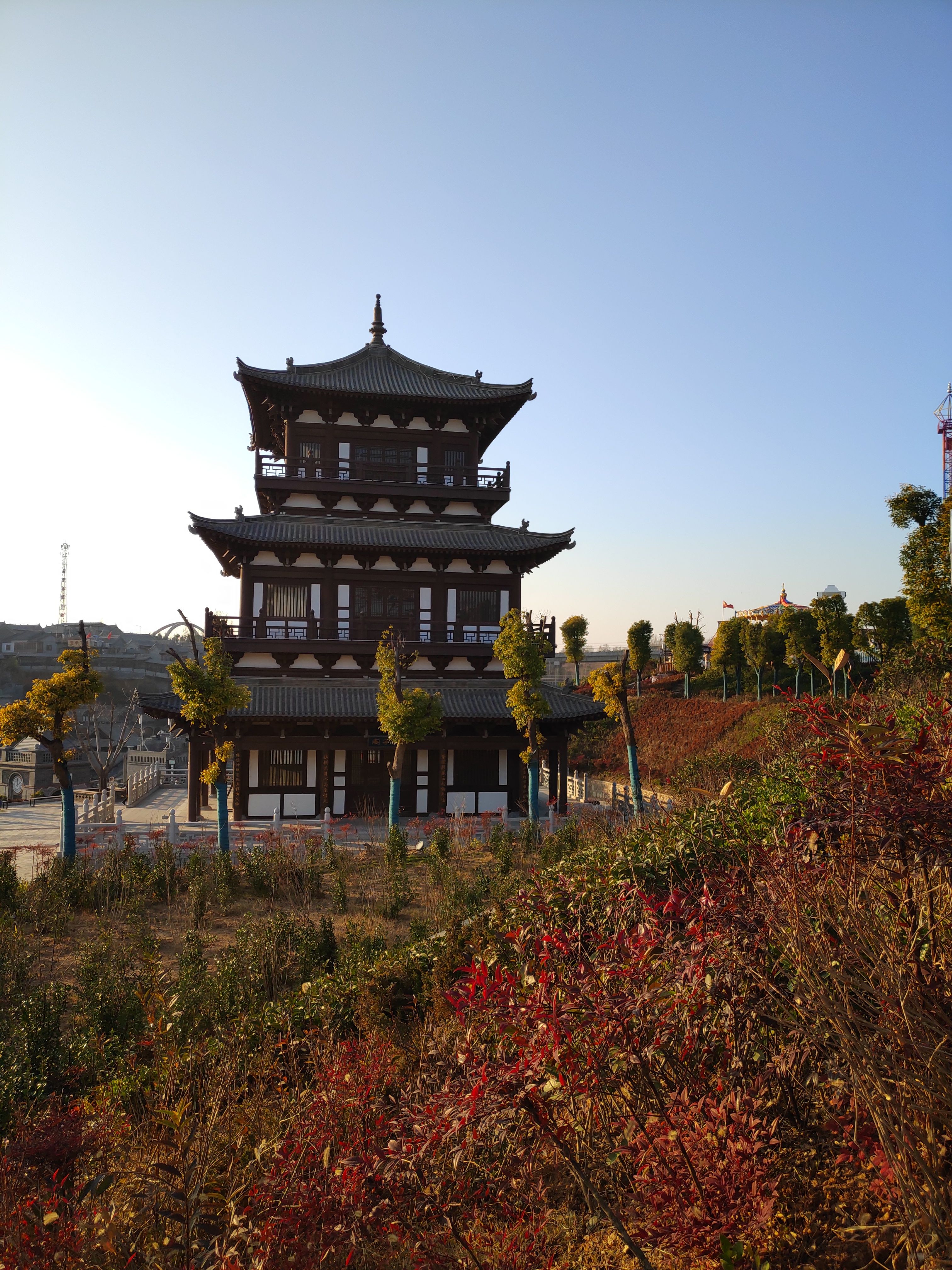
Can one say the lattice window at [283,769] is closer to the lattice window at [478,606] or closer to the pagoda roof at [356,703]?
the pagoda roof at [356,703]

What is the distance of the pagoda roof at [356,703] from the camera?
62.2 ft

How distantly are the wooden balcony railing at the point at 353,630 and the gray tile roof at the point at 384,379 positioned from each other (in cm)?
706

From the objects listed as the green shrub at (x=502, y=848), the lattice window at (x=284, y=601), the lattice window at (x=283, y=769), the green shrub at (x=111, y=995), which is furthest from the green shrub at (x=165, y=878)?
the lattice window at (x=284, y=601)

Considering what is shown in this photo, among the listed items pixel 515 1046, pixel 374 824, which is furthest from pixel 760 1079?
pixel 374 824

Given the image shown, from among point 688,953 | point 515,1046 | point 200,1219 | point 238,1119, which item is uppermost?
point 688,953

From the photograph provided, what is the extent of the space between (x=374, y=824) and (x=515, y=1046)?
15618 mm

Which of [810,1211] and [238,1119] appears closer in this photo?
[810,1211]

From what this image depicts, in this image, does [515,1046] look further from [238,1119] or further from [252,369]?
[252,369]

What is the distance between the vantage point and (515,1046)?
145 inches

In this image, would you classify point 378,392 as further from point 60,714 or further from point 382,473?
point 60,714

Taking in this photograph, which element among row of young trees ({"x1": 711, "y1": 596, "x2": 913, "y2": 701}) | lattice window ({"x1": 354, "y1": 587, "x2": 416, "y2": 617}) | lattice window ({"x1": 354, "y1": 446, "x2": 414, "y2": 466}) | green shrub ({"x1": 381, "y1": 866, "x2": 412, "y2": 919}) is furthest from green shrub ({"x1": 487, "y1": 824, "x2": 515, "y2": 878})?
row of young trees ({"x1": 711, "y1": 596, "x2": 913, "y2": 701})

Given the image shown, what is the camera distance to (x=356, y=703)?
20.0m

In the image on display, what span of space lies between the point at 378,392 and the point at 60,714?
42.6ft

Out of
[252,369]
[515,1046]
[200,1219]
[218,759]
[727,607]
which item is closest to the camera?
[200,1219]
